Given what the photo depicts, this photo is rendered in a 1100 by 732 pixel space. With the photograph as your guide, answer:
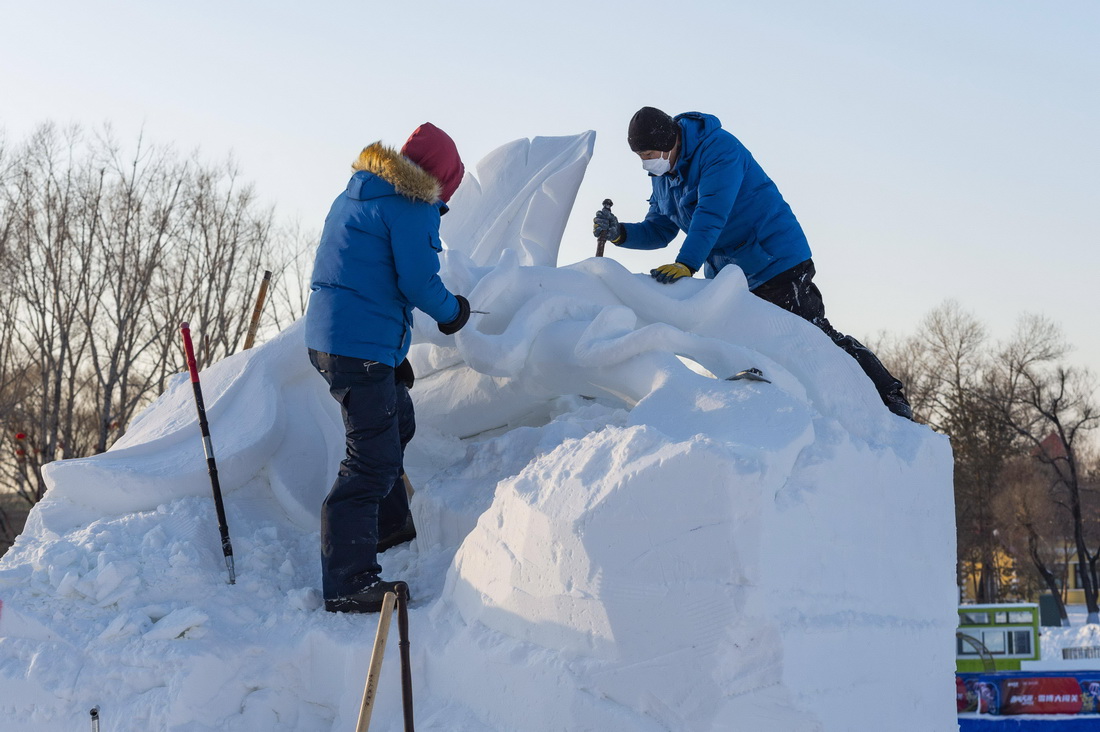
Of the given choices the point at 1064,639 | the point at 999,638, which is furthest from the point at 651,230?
the point at 1064,639

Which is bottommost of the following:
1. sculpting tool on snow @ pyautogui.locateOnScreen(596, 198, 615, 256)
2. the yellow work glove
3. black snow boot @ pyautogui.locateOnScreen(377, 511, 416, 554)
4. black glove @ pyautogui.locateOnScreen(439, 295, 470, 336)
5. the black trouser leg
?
black snow boot @ pyautogui.locateOnScreen(377, 511, 416, 554)

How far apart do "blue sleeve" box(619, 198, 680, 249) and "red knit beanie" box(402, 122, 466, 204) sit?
5.28 feet

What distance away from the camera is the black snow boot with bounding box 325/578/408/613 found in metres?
3.37

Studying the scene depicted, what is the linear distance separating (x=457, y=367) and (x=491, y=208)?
47.3 inches

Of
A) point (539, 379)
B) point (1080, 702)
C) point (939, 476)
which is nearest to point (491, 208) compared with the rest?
point (539, 379)

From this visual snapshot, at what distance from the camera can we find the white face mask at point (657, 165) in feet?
14.6

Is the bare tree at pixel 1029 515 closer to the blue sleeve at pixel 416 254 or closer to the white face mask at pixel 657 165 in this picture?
the white face mask at pixel 657 165

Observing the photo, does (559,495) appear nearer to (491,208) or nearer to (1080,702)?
(491,208)

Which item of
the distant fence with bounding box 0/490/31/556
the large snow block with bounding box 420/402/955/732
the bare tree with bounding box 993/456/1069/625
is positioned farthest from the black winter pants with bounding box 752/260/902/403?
the bare tree with bounding box 993/456/1069/625

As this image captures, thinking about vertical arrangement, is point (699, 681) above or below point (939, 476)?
below

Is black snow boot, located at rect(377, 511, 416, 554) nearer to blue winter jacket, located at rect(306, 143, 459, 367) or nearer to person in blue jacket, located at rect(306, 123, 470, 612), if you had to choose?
person in blue jacket, located at rect(306, 123, 470, 612)

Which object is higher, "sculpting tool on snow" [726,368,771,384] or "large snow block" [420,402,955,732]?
"sculpting tool on snow" [726,368,771,384]

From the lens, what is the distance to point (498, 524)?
10.5 ft

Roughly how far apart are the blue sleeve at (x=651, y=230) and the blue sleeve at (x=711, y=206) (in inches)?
23.3
